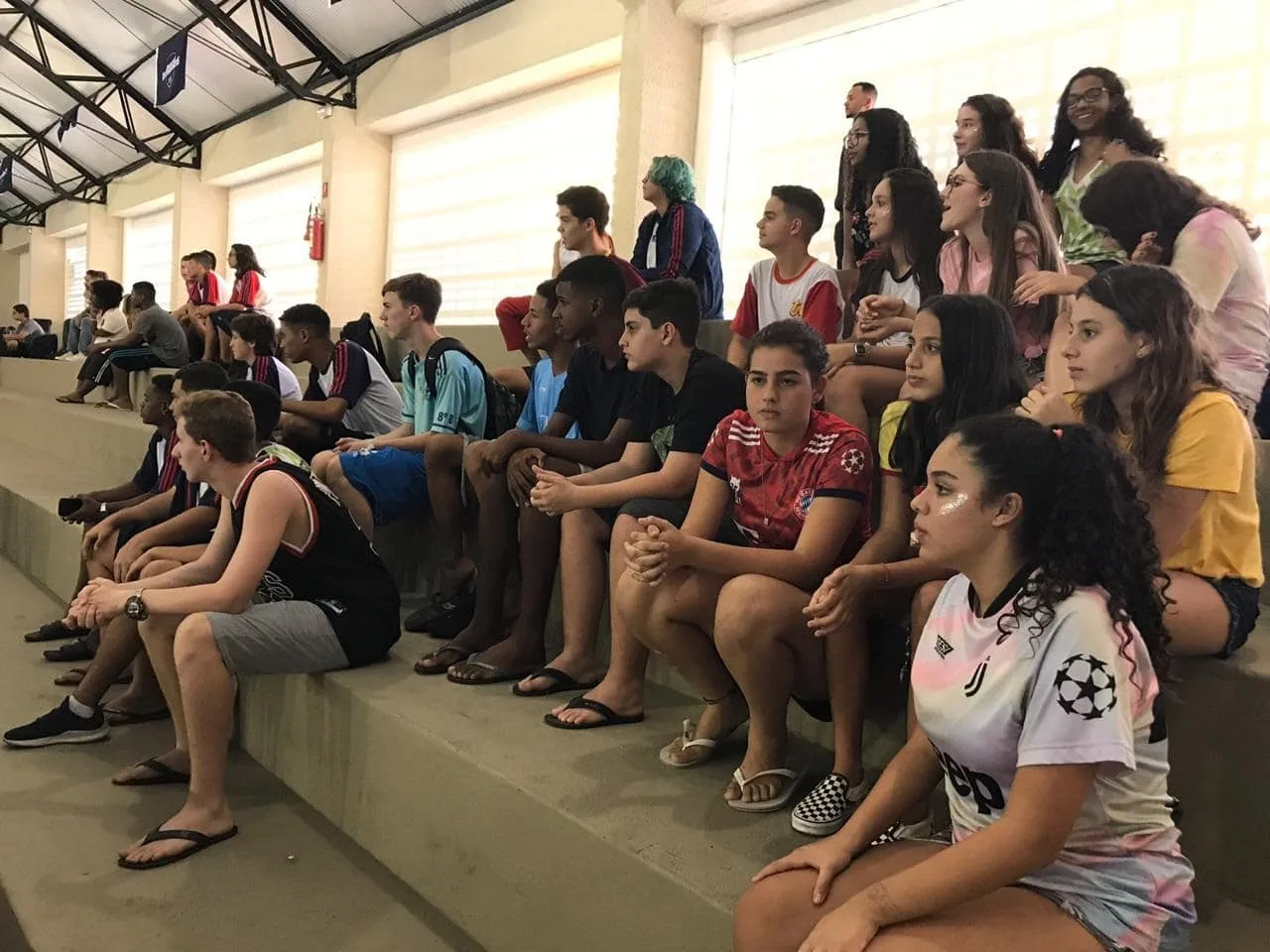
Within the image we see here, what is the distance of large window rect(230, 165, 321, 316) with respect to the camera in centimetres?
914

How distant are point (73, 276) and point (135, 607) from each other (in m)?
15.9

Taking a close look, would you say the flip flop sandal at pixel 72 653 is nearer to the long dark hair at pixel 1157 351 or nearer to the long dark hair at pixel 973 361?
the long dark hair at pixel 973 361

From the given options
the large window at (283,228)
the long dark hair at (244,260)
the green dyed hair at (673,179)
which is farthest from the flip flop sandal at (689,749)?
the large window at (283,228)

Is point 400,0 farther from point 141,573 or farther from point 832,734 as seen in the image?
point 832,734

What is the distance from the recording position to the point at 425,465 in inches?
117

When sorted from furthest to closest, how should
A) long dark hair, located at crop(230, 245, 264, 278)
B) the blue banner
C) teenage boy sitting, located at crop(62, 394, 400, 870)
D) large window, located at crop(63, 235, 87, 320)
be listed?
large window, located at crop(63, 235, 87, 320), the blue banner, long dark hair, located at crop(230, 245, 264, 278), teenage boy sitting, located at crop(62, 394, 400, 870)

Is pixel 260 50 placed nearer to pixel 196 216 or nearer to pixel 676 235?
pixel 196 216

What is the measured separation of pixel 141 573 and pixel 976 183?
235 cm

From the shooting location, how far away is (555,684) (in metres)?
2.18

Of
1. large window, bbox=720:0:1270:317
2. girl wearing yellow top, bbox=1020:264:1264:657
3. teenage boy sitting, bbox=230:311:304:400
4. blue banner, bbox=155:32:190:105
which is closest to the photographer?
girl wearing yellow top, bbox=1020:264:1264:657

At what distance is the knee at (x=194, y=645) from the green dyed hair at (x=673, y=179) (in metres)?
2.33

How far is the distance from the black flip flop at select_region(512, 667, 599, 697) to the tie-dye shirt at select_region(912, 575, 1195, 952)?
1.19m

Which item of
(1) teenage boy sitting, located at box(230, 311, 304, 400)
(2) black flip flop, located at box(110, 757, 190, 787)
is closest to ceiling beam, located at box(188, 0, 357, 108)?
(1) teenage boy sitting, located at box(230, 311, 304, 400)

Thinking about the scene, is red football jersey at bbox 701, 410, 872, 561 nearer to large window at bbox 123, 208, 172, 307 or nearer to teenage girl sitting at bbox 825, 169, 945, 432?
teenage girl sitting at bbox 825, 169, 945, 432
